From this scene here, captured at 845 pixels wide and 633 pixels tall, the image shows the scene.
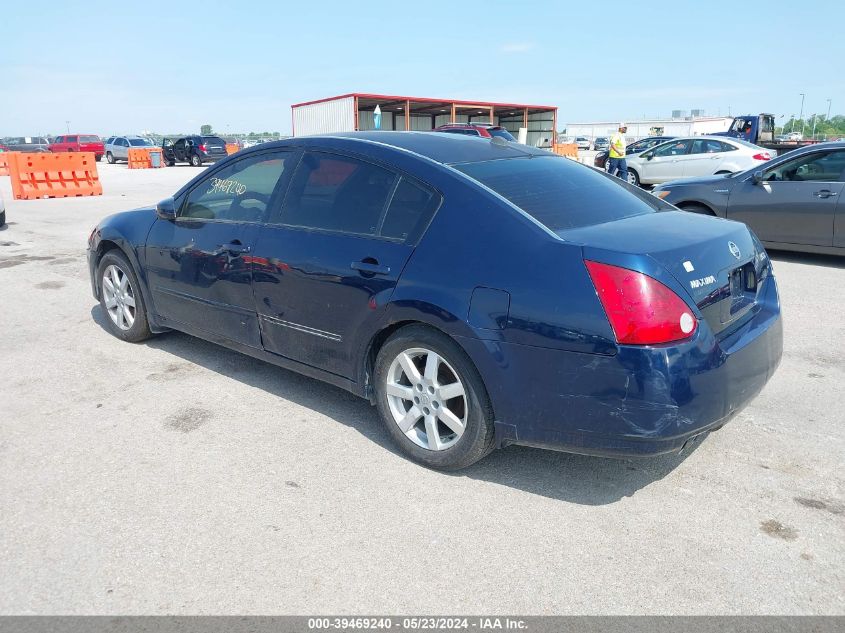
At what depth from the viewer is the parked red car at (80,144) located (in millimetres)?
43609

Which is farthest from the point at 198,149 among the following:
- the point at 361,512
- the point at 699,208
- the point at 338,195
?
the point at 361,512

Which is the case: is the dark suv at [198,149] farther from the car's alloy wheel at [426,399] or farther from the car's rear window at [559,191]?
the car's alloy wheel at [426,399]

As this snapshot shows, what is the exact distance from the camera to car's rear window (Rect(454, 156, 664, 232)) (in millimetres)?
3344

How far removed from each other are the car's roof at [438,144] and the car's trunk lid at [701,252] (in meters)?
0.89

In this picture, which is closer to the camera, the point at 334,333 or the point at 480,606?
the point at 480,606

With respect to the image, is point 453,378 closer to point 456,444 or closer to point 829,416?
point 456,444

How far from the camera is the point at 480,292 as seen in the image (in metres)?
3.09

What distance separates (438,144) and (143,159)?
118 feet

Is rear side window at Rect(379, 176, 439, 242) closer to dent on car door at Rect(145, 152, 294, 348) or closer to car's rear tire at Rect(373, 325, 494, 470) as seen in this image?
car's rear tire at Rect(373, 325, 494, 470)

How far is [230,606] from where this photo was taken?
251 centimetres

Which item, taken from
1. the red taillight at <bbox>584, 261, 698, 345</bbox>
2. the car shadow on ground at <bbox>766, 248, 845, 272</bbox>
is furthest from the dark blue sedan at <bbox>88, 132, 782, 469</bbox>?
the car shadow on ground at <bbox>766, 248, 845, 272</bbox>

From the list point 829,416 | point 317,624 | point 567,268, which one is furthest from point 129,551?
point 829,416

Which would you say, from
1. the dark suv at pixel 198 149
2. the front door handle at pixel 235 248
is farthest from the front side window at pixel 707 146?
the dark suv at pixel 198 149

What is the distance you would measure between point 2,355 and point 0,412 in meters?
1.31
